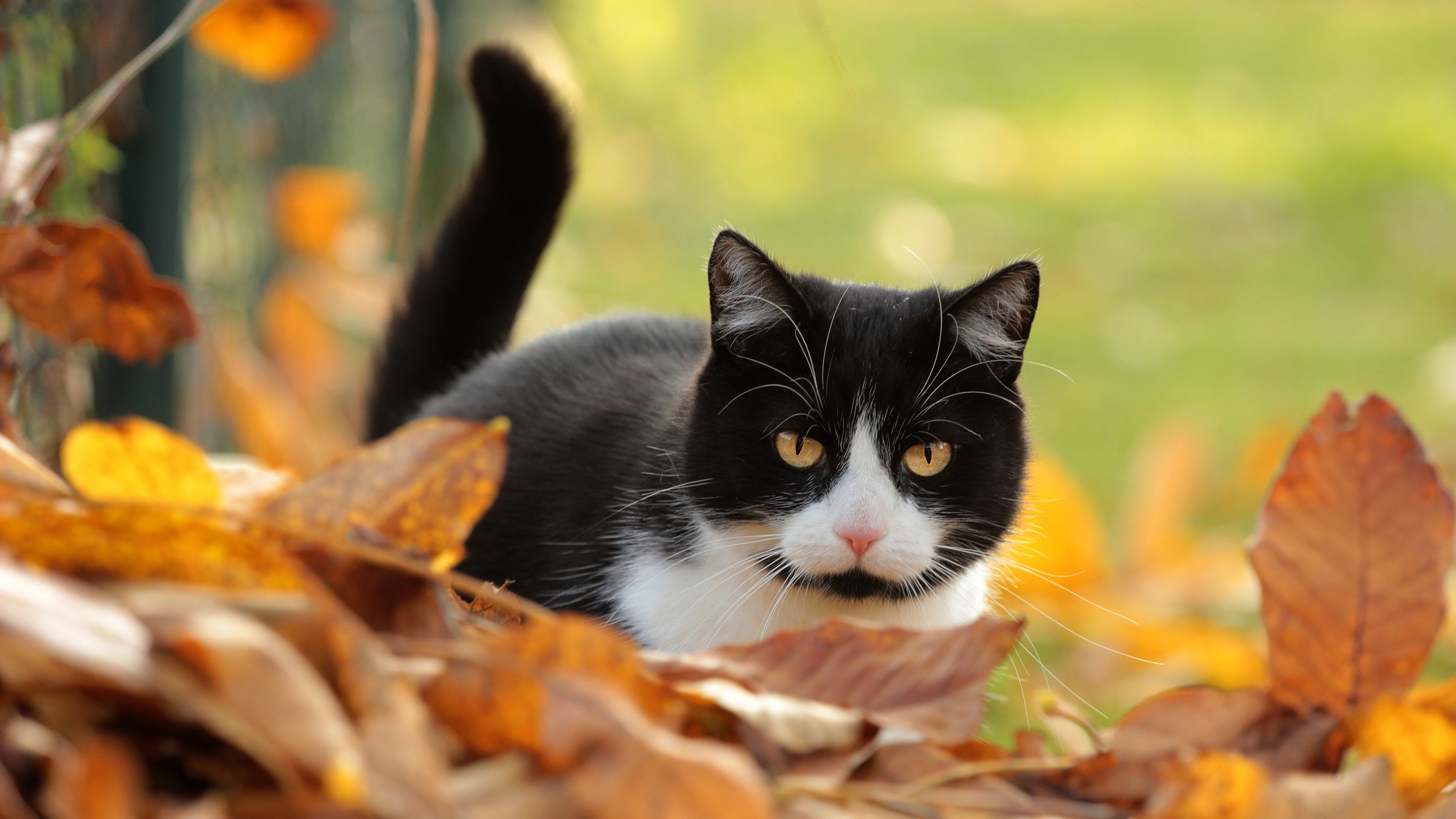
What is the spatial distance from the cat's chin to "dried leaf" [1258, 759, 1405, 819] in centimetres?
63

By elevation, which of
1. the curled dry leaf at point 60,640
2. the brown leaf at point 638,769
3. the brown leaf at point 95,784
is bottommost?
the brown leaf at point 95,784

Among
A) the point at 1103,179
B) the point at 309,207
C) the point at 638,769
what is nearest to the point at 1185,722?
the point at 638,769

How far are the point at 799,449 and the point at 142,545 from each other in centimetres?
73

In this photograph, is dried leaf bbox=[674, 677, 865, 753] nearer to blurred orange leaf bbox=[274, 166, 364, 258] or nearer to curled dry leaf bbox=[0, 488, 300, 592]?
curled dry leaf bbox=[0, 488, 300, 592]

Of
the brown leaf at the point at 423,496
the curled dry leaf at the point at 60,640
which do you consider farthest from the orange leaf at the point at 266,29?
the curled dry leaf at the point at 60,640

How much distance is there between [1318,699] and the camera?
1.80 ft

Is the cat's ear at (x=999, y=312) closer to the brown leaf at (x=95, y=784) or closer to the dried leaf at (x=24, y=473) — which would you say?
the dried leaf at (x=24, y=473)

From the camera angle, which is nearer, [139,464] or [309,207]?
[139,464]

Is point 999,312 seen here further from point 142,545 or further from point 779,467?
point 142,545

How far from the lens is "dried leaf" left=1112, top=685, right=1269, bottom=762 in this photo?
52 centimetres

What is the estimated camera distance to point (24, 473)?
21.7 inches

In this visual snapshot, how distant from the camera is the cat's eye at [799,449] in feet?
3.76

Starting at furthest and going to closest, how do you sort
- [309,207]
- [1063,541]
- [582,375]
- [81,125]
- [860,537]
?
1. [309,207]
2. [1063,541]
3. [582,375]
4. [860,537]
5. [81,125]

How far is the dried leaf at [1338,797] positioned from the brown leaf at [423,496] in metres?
0.29
